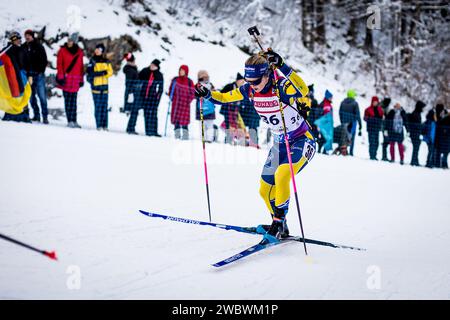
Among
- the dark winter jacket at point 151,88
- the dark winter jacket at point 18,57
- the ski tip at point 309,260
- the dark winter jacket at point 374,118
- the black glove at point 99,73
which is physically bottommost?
the ski tip at point 309,260

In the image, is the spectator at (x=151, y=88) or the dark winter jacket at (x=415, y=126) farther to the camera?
the dark winter jacket at (x=415, y=126)

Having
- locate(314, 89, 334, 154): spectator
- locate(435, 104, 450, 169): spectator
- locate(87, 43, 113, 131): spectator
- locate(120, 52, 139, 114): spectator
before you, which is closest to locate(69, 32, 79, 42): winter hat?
locate(120, 52, 139, 114): spectator

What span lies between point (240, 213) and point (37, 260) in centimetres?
324

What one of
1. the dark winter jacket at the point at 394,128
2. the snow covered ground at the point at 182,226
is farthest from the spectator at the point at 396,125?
the snow covered ground at the point at 182,226

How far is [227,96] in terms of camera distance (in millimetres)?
5609

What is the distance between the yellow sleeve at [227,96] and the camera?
18.2ft

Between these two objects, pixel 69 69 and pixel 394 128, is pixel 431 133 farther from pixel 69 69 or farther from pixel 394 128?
pixel 69 69

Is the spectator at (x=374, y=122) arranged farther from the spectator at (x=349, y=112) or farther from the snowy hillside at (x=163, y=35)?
the snowy hillside at (x=163, y=35)

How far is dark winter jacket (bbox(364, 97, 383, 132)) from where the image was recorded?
13.3 meters

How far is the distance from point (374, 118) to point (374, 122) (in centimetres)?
13

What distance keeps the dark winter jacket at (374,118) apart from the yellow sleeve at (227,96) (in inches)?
335

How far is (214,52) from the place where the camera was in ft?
64.5

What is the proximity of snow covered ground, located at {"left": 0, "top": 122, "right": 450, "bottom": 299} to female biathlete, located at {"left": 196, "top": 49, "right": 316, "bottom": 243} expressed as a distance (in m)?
0.51
